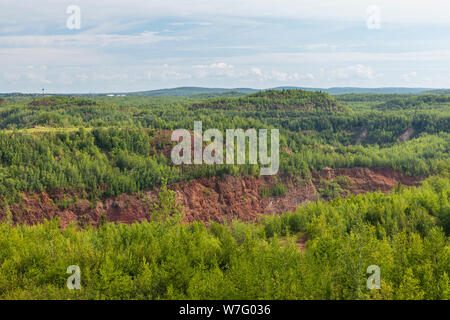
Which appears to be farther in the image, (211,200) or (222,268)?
(211,200)

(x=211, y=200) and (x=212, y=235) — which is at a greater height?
(x=212, y=235)

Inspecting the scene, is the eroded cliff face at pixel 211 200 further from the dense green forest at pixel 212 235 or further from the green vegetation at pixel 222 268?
the green vegetation at pixel 222 268

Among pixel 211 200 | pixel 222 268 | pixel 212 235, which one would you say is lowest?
pixel 211 200

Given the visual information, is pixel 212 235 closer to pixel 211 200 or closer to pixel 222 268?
pixel 222 268

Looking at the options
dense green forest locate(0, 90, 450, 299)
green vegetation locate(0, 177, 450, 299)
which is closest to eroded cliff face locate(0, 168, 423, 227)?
dense green forest locate(0, 90, 450, 299)

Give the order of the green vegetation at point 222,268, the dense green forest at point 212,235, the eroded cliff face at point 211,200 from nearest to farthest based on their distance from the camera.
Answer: the green vegetation at point 222,268
the dense green forest at point 212,235
the eroded cliff face at point 211,200

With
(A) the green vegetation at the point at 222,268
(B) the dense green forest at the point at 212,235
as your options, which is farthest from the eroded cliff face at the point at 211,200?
(A) the green vegetation at the point at 222,268

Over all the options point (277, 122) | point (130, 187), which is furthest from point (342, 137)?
point (130, 187)

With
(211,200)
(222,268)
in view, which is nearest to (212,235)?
(222,268)

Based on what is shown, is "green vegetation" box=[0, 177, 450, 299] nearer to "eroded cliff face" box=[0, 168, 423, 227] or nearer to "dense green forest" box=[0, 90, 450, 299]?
"dense green forest" box=[0, 90, 450, 299]
